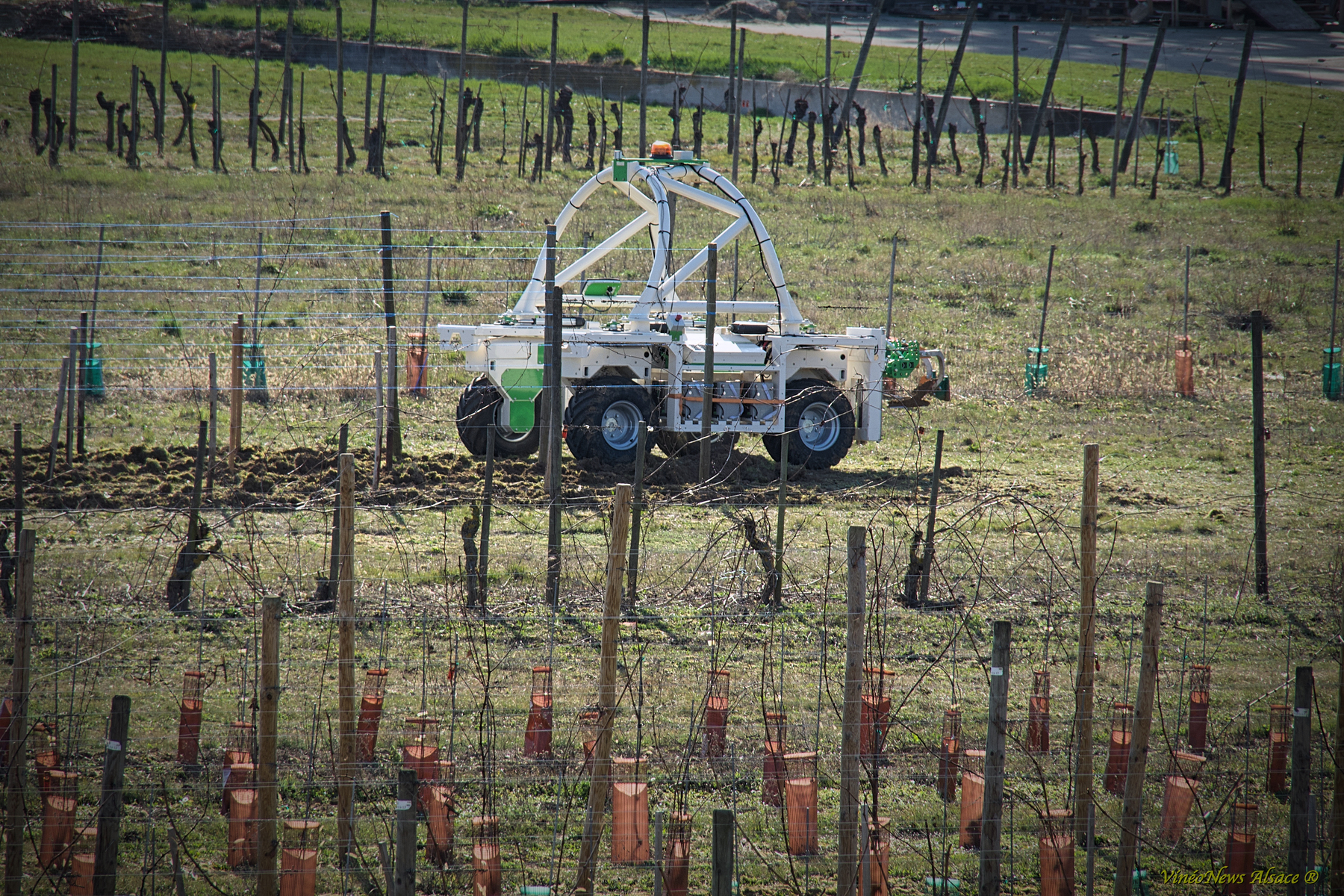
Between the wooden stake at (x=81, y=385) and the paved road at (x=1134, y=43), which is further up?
the paved road at (x=1134, y=43)

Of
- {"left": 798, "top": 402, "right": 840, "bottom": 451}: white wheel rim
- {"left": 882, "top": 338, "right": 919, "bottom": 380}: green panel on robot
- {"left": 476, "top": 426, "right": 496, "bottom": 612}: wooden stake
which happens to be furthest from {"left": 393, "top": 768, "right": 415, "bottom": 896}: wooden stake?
{"left": 882, "top": 338, "right": 919, "bottom": 380}: green panel on robot

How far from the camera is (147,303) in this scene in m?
17.6

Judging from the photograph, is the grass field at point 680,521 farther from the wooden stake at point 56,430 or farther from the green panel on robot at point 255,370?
the green panel on robot at point 255,370

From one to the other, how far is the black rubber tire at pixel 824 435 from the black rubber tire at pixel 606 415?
157cm

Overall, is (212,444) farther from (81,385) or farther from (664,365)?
(664,365)

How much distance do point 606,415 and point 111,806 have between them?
27.3 ft

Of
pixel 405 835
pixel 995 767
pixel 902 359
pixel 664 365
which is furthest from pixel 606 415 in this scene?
pixel 405 835

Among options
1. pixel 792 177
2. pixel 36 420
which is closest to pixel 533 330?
pixel 36 420

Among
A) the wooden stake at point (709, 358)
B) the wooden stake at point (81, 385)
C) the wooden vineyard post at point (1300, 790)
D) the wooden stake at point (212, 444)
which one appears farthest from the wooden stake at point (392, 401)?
→ the wooden vineyard post at point (1300, 790)

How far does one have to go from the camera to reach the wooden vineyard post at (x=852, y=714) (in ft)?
15.8

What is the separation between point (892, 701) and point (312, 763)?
10.5 ft

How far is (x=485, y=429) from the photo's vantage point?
12.8 metres

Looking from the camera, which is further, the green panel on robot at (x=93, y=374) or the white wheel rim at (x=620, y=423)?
the green panel on robot at (x=93, y=374)

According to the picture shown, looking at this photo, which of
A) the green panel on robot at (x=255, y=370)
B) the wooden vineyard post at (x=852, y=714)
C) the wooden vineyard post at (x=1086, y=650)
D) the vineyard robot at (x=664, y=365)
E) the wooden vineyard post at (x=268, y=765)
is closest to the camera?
the wooden vineyard post at (x=268, y=765)
